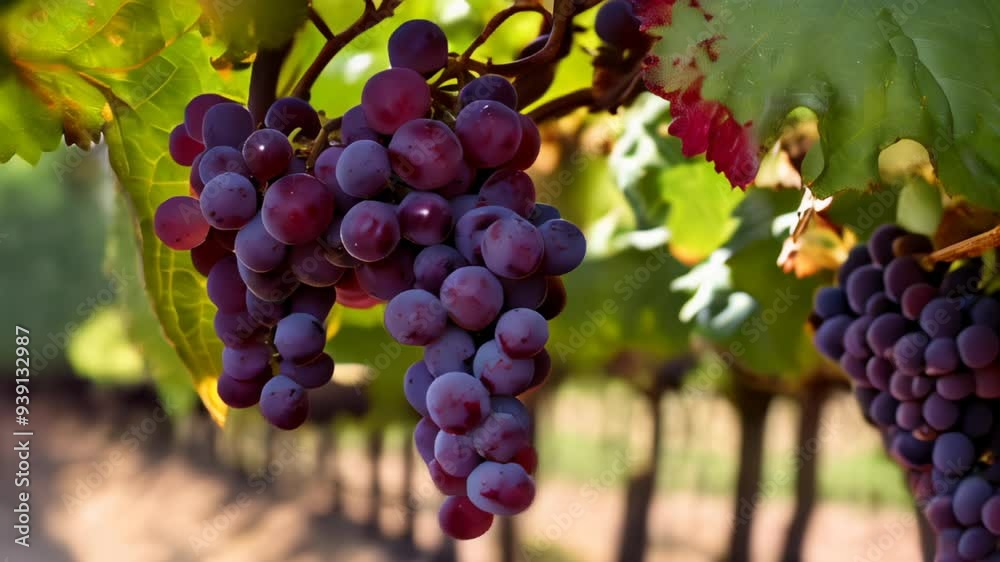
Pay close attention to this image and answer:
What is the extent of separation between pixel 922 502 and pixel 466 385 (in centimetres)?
40

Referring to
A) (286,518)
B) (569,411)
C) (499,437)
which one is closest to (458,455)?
(499,437)

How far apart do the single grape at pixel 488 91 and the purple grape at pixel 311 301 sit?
106 mm

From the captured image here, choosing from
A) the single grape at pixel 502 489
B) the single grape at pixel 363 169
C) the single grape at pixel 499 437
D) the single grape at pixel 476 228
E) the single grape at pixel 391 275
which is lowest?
the single grape at pixel 502 489

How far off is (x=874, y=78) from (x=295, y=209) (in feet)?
0.77

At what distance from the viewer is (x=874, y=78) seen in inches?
14.7

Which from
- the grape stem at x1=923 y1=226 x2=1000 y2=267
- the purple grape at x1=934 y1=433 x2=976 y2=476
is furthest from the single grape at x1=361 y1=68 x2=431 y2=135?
the purple grape at x1=934 y1=433 x2=976 y2=476

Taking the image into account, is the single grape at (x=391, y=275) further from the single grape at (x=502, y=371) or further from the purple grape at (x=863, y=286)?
the purple grape at (x=863, y=286)

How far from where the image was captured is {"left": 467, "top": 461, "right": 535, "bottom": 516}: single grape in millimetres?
347

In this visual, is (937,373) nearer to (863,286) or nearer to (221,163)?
(863,286)

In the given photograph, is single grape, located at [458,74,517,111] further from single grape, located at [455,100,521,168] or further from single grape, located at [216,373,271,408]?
single grape, located at [216,373,271,408]

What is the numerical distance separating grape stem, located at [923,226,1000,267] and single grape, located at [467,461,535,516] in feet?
0.83

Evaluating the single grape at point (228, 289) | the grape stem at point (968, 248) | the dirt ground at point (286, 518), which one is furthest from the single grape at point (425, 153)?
the dirt ground at point (286, 518)

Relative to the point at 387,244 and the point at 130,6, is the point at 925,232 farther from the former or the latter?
the point at 130,6

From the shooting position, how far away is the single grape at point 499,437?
0.35 meters
